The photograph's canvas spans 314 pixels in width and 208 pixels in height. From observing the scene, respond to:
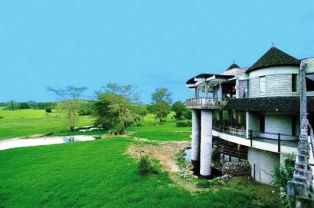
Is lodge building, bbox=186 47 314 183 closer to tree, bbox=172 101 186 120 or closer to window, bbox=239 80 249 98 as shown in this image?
window, bbox=239 80 249 98

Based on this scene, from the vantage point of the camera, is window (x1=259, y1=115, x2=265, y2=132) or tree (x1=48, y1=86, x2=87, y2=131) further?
tree (x1=48, y1=86, x2=87, y2=131)

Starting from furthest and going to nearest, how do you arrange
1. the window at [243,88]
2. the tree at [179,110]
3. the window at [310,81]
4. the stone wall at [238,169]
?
the tree at [179,110]
the window at [243,88]
the stone wall at [238,169]
the window at [310,81]

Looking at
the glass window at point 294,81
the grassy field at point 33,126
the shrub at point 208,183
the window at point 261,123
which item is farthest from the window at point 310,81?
the grassy field at point 33,126

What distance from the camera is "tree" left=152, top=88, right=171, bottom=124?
3095 inches

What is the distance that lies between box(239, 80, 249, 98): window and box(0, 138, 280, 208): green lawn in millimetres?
7398

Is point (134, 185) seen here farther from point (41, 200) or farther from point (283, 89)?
point (283, 89)

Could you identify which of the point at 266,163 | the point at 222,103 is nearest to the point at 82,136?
the point at 222,103

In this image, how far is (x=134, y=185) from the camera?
60.7 ft

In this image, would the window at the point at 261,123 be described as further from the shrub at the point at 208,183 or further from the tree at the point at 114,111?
the tree at the point at 114,111

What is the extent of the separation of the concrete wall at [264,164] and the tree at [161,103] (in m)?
57.2

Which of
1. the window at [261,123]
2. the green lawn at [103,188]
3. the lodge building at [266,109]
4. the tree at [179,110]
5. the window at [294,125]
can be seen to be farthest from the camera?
the tree at [179,110]

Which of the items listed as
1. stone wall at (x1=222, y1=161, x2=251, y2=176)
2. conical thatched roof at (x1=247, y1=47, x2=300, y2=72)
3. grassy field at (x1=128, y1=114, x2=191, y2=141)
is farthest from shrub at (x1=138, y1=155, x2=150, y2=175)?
grassy field at (x1=128, y1=114, x2=191, y2=141)

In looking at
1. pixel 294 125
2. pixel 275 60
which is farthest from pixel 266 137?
pixel 275 60

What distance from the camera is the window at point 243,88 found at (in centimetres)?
2338
